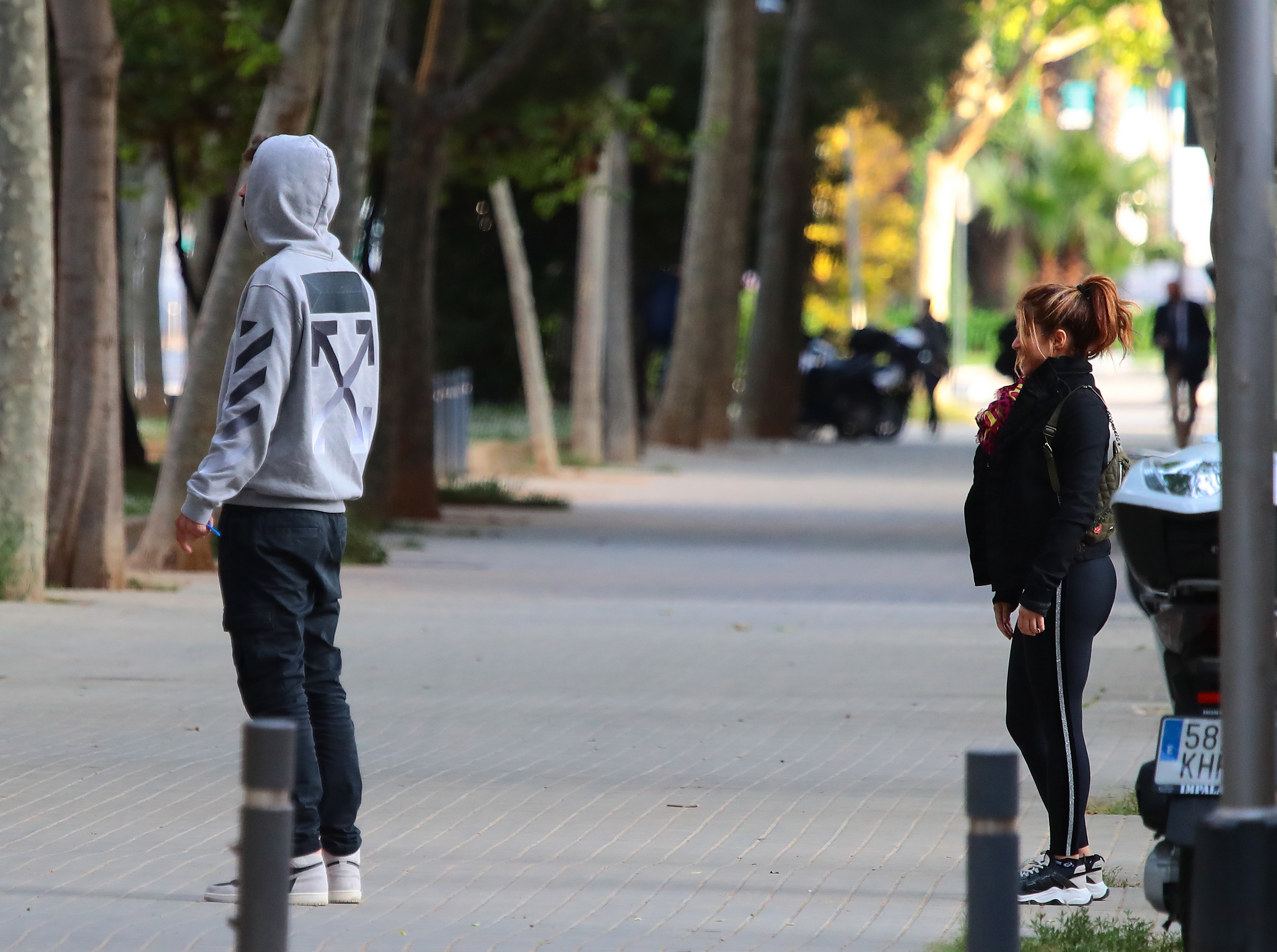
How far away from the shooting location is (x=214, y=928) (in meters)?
5.14

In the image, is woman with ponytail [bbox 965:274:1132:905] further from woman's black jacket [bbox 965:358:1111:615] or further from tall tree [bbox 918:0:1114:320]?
tall tree [bbox 918:0:1114:320]

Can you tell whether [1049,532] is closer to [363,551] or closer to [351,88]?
[363,551]

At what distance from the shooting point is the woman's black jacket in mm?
5395

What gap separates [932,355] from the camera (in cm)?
3594

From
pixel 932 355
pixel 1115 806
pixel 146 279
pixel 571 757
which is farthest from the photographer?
pixel 932 355

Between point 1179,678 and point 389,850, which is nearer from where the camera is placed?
point 1179,678

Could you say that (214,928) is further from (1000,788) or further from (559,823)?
(1000,788)

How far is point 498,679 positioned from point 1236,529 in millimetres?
6001

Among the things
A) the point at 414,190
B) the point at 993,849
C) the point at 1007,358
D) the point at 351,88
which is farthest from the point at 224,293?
the point at 993,849

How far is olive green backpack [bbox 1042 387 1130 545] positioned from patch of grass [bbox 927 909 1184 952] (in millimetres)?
983

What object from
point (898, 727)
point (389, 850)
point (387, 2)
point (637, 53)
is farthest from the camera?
point (637, 53)

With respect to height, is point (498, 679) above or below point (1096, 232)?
below

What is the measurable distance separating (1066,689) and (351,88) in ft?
35.1

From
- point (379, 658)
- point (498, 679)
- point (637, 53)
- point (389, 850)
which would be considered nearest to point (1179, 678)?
point (389, 850)
